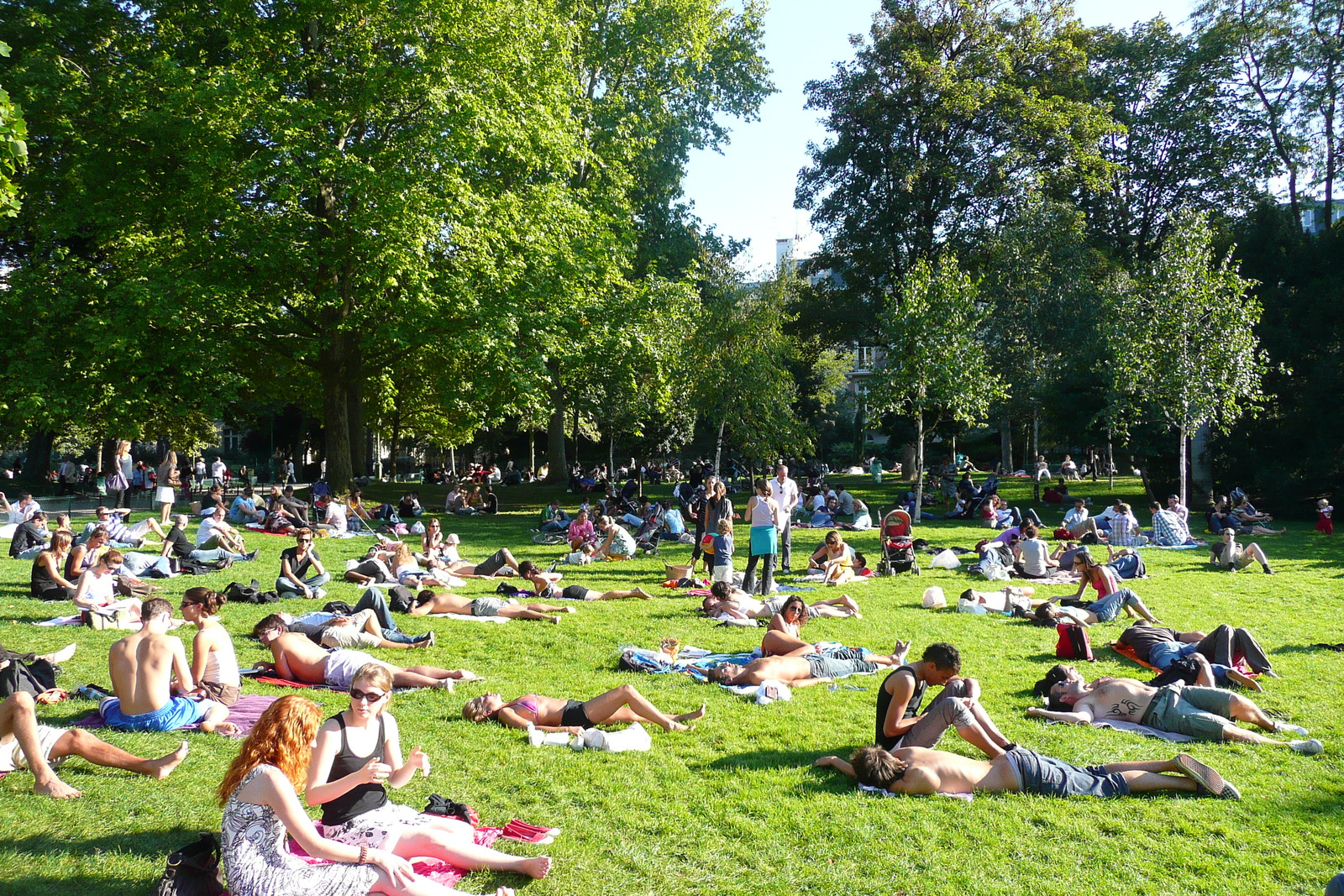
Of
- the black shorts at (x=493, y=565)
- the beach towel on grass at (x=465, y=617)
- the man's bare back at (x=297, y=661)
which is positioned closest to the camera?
the man's bare back at (x=297, y=661)

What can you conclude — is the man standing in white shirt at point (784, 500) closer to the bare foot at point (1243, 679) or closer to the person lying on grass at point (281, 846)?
the bare foot at point (1243, 679)

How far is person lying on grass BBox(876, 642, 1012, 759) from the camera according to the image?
5.95 metres

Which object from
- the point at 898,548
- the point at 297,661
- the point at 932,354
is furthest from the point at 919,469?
the point at 297,661

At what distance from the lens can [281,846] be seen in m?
4.11

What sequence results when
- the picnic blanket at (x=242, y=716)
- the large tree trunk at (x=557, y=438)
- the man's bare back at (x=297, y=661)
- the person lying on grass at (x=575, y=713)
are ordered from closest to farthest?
the picnic blanket at (x=242, y=716) → the person lying on grass at (x=575, y=713) → the man's bare back at (x=297, y=661) → the large tree trunk at (x=557, y=438)

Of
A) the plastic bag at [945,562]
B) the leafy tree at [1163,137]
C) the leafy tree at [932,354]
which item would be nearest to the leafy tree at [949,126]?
the leafy tree at [1163,137]

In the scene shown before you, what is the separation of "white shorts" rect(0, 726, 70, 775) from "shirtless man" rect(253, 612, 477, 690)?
7.96 feet

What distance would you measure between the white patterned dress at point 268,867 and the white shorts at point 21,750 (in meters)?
2.36

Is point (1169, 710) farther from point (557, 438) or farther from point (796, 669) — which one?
point (557, 438)

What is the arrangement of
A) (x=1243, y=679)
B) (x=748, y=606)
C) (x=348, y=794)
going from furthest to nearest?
(x=748, y=606) → (x=1243, y=679) → (x=348, y=794)

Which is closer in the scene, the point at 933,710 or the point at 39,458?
the point at 933,710

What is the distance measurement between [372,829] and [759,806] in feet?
7.23

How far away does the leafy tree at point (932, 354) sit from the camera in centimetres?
2411

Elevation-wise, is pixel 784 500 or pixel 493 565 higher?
pixel 784 500
